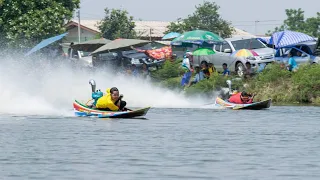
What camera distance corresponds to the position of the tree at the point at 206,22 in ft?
230

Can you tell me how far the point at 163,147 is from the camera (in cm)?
2311

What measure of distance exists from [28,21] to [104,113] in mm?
24924

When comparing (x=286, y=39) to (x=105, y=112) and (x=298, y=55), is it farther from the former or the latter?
(x=105, y=112)

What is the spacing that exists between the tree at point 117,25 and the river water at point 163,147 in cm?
3655

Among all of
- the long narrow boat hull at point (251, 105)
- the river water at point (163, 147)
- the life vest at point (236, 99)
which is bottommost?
the river water at point (163, 147)

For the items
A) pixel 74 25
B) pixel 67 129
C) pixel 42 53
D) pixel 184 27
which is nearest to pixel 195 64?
pixel 42 53

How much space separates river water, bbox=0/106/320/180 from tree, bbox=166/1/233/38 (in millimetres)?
37501

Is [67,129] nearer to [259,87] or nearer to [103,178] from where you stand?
[103,178]

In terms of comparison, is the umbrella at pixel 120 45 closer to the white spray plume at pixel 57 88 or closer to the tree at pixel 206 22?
the white spray plume at pixel 57 88

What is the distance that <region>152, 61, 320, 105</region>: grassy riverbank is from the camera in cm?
3825

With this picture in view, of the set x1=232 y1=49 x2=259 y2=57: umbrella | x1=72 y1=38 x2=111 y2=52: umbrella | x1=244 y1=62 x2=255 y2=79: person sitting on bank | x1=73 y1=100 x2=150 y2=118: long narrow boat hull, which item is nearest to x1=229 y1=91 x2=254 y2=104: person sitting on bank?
A: x1=244 y1=62 x2=255 y2=79: person sitting on bank

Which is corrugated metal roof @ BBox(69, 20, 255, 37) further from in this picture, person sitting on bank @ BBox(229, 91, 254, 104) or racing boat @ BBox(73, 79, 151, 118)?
racing boat @ BBox(73, 79, 151, 118)

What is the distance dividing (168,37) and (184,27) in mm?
12841

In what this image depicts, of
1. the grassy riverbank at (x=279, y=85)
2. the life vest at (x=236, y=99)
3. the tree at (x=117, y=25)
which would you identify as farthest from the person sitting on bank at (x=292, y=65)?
the tree at (x=117, y=25)
